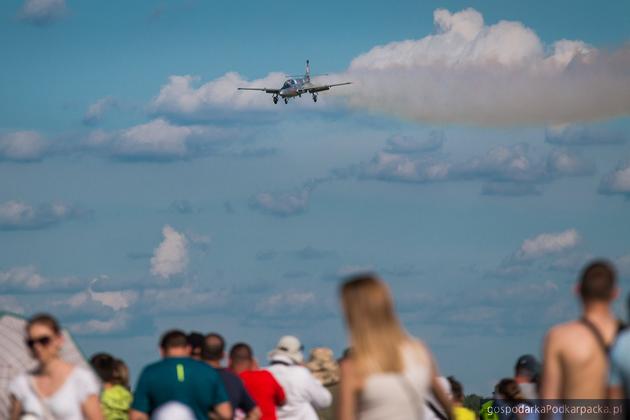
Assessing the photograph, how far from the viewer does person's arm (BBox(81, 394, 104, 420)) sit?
953 cm

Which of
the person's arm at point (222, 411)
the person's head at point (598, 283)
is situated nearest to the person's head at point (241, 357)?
the person's arm at point (222, 411)

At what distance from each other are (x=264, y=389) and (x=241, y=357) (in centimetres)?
40

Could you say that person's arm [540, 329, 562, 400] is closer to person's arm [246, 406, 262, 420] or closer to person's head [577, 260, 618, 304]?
person's head [577, 260, 618, 304]

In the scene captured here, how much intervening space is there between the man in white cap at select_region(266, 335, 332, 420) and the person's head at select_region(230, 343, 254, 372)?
0.33 m

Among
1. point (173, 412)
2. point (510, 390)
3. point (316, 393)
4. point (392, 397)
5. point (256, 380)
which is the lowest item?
point (392, 397)

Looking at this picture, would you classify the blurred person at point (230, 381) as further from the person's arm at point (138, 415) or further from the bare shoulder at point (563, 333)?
the bare shoulder at point (563, 333)

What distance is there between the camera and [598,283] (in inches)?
344

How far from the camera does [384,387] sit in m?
7.65

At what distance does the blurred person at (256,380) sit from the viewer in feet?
43.2

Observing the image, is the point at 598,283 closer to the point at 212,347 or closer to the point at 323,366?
the point at 212,347

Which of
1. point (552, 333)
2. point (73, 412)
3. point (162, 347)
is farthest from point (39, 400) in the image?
point (552, 333)

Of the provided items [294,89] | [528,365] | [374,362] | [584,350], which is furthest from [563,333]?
[294,89]

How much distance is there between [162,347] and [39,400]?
1.44 metres

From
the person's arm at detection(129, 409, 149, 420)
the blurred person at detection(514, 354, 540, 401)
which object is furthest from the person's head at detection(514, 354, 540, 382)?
the person's arm at detection(129, 409, 149, 420)
